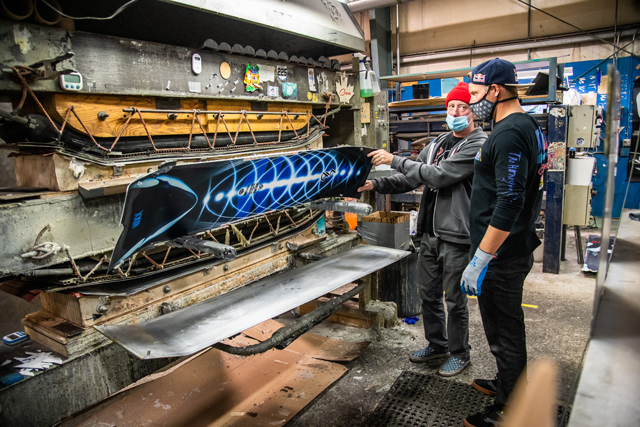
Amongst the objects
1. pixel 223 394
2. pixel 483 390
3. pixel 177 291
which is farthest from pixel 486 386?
pixel 177 291

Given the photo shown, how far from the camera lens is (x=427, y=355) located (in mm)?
2938

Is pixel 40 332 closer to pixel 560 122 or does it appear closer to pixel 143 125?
pixel 143 125

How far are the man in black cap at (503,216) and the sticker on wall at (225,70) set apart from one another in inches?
52.3

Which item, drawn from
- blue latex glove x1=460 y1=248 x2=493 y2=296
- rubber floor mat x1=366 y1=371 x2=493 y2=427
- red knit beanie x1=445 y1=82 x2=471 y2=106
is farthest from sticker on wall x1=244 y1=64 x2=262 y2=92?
rubber floor mat x1=366 y1=371 x2=493 y2=427

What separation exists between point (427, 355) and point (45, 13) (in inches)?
113

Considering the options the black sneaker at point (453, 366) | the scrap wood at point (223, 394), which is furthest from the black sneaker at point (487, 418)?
the scrap wood at point (223, 394)

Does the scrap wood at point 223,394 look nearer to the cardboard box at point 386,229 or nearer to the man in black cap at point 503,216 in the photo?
the man in black cap at point 503,216

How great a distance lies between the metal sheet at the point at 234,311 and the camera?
5.43 feet

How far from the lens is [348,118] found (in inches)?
134

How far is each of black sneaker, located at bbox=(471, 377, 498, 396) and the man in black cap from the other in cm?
34

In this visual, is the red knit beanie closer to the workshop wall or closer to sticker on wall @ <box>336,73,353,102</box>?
sticker on wall @ <box>336,73,353,102</box>

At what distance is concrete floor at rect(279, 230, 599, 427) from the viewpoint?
8.13ft

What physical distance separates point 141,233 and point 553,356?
282 centimetres

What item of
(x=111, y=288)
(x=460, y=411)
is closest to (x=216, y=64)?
(x=111, y=288)
